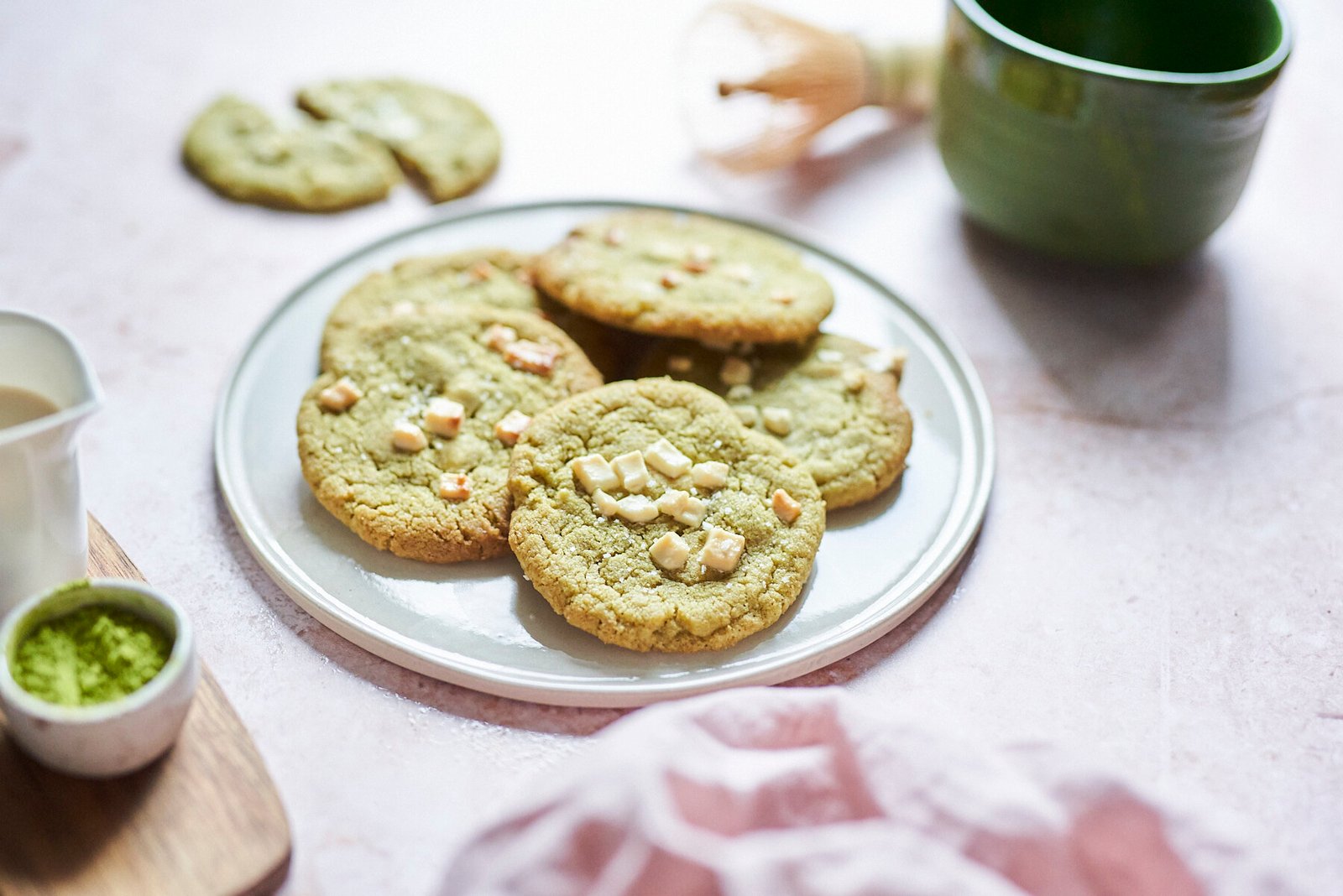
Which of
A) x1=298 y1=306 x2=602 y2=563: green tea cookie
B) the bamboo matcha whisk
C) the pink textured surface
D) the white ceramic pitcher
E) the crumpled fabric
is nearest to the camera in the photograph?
the crumpled fabric

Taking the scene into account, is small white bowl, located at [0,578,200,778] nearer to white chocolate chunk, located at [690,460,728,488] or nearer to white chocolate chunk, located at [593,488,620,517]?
white chocolate chunk, located at [593,488,620,517]

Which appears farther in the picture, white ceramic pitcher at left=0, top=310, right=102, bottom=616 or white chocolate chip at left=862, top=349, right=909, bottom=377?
white chocolate chip at left=862, top=349, right=909, bottom=377

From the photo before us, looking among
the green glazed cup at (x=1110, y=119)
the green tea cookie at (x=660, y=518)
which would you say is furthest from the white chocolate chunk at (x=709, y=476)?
the green glazed cup at (x=1110, y=119)

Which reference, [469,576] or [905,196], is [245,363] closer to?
[469,576]

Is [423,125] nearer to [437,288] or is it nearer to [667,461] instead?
[437,288]

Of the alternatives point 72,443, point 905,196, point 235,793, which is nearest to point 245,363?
point 72,443

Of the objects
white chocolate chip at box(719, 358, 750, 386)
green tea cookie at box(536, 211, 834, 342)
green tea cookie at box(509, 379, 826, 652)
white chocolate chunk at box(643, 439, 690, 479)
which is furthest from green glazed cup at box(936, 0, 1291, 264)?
white chocolate chunk at box(643, 439, 690, 479)
